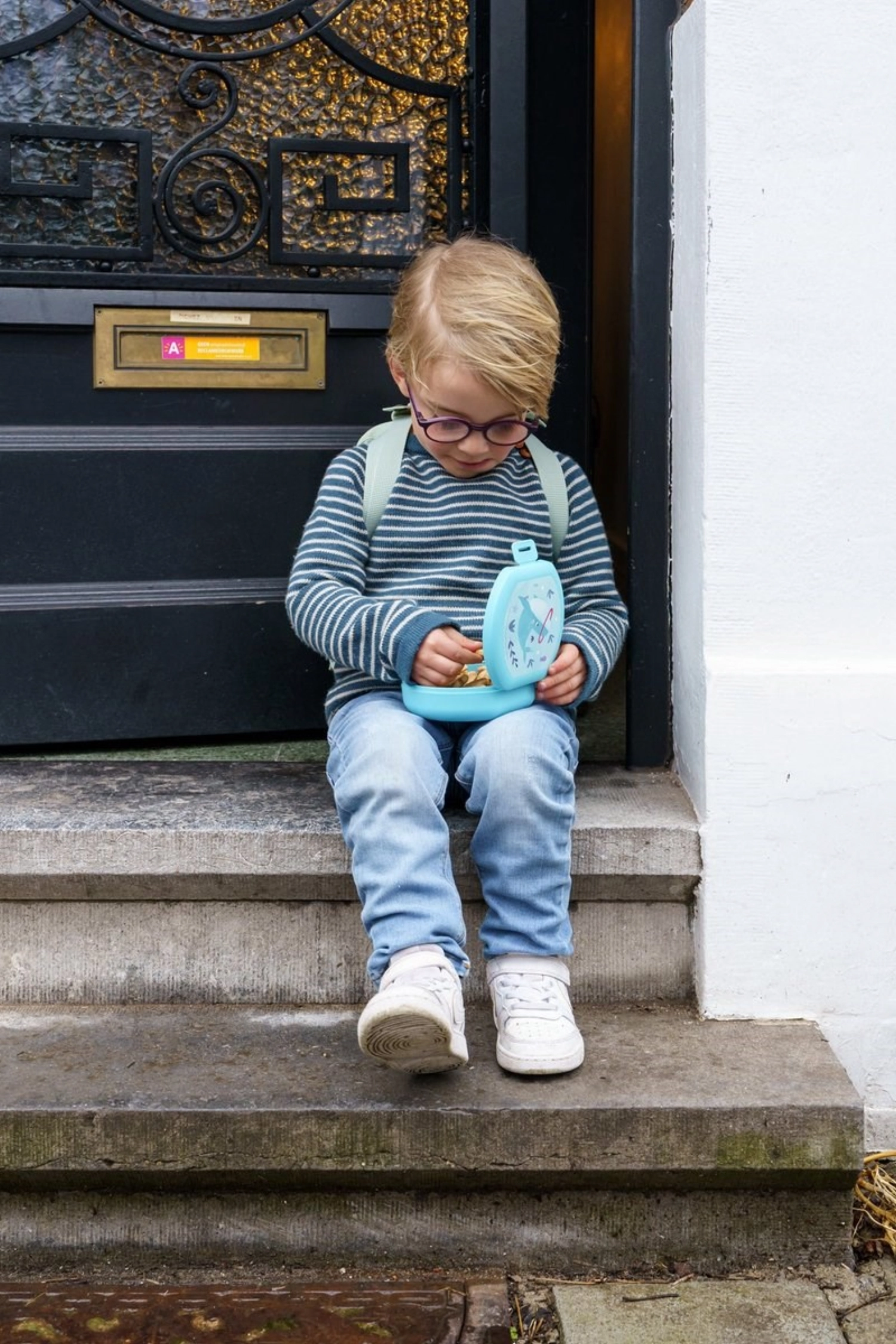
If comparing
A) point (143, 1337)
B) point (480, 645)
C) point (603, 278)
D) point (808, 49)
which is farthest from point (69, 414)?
point (603, 278)

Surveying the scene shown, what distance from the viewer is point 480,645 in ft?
6.54

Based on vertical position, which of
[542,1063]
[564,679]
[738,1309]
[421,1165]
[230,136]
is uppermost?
→ [230,136]

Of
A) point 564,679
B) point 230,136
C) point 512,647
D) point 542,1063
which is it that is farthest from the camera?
point 230,136

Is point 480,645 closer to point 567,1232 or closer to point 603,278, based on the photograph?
point 567,1232

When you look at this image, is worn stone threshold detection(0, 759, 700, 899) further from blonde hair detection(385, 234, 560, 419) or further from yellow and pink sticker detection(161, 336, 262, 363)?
yellow and pink sticker detection(161, 336, 262, 363)

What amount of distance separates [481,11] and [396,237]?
0.42 metres

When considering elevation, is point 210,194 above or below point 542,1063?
above

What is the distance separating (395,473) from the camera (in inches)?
84.2

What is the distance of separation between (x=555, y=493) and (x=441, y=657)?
0.41 meters

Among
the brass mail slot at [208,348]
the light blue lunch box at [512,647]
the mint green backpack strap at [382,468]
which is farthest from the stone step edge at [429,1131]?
the brass mail slot at [208,348]

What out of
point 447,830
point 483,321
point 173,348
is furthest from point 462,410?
point 173,348

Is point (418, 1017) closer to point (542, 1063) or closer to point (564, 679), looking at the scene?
point (542, 1063)

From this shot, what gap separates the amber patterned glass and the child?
42 centimetres

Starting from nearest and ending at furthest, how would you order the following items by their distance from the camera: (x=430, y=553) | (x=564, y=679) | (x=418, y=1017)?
(x=418, y=1017) → (x=564, y=679) → (x=430, y=553)
